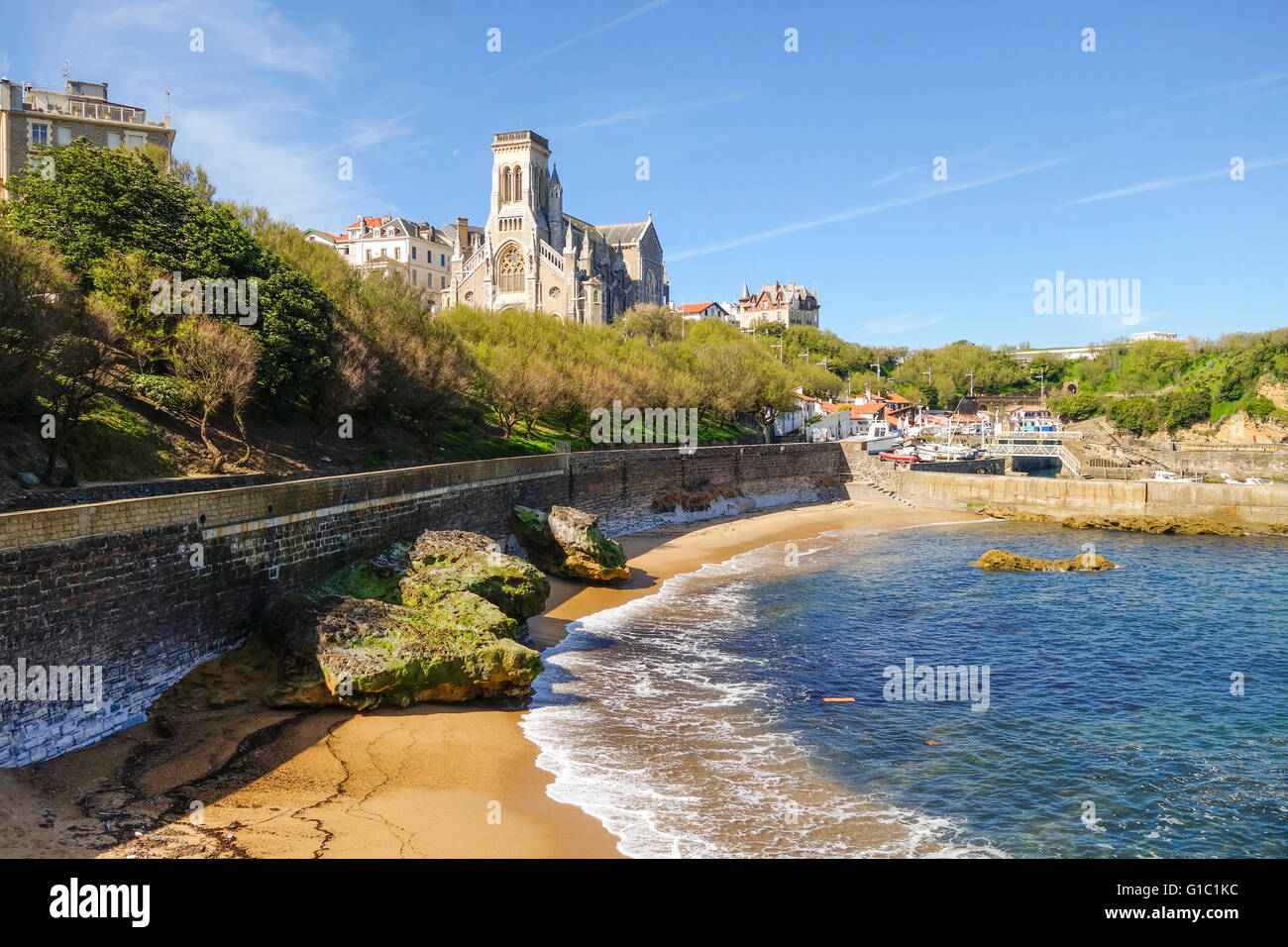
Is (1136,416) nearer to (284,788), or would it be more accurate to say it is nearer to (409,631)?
(409,631)

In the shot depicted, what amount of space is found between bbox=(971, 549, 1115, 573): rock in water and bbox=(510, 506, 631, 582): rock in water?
1823 centimetres

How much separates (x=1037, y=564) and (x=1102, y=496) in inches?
884

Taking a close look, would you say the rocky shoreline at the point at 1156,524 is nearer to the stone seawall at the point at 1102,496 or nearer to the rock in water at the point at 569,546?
the stone seawall at the point at 1102,496

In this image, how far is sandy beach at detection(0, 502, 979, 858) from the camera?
11341 millimetres

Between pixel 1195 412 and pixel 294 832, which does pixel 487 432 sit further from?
pixel 1195 412

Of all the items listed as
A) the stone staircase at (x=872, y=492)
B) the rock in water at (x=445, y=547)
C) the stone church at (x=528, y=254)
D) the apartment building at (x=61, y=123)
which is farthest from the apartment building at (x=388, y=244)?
the rock in water at (x=445, y=547)

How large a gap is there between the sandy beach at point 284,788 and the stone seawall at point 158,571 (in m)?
0.57

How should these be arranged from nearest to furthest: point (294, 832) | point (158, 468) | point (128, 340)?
point (294, 832), point (158, 468), point (128, 340)

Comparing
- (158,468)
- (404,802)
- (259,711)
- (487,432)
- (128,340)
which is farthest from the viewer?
(487,432)

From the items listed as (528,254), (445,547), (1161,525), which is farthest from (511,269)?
(445,547)

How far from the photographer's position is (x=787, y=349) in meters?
123

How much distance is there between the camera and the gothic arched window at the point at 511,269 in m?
92.9
